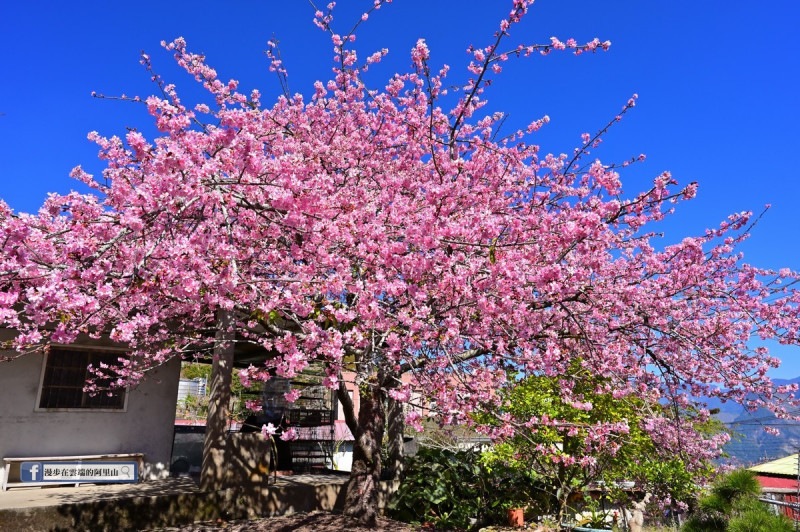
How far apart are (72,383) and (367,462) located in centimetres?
624

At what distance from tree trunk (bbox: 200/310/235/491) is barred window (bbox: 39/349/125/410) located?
94.0 inches

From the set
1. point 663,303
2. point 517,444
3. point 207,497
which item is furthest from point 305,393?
point 663,303

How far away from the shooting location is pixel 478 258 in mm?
7695

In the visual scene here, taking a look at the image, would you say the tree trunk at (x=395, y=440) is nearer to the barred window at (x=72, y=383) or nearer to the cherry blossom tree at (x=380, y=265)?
the cherry blossom tree at (x=380, y=265)

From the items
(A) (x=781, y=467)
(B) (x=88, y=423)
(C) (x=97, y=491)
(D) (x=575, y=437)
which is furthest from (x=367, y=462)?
(A) (x=781, y=467)

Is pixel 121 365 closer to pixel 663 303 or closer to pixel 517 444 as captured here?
pixel 517 444

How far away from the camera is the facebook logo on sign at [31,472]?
9242mm

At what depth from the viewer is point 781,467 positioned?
1164 inches

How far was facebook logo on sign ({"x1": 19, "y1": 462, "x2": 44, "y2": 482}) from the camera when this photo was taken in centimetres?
924

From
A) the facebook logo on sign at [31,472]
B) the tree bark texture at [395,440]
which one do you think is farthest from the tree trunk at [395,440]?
the facebook logo on sign at [31,472]

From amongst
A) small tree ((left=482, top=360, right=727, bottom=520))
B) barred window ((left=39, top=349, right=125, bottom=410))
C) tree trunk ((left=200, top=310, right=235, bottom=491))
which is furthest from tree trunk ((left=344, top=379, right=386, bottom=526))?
barred window ((left=39, top=349, right=125, bottom=410))

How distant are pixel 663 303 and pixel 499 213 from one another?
10.3ft

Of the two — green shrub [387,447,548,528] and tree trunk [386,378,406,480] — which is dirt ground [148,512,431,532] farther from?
tree trunk [386,378,406,480]

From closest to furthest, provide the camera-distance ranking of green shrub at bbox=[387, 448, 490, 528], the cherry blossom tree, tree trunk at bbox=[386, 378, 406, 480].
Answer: the cherry blossom tree
green shrub at bbox=[387, 448, 490, 528]
tree trunk at bbox=[386, 378, 406, 480]
